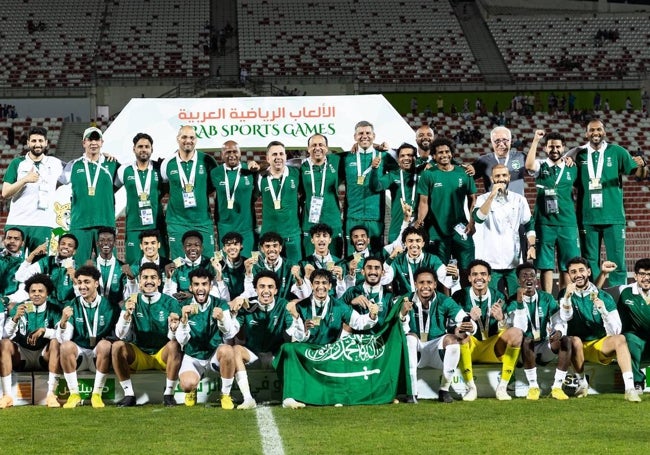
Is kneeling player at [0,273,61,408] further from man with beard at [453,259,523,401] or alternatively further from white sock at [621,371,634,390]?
white sock at [621,371,634,390]

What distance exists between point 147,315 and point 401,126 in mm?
6194

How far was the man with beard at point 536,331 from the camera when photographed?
8.36 metres

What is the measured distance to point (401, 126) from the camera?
45.5ft

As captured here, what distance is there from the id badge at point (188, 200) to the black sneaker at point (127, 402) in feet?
7.78

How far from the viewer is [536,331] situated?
8.55m

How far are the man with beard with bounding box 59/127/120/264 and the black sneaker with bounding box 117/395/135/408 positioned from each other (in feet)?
6.94

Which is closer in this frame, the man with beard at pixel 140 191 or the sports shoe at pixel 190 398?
the sports shoe at pixel 190 398

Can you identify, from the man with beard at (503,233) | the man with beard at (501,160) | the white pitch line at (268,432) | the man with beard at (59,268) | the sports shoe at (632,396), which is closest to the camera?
the white pitch line at (268,432)

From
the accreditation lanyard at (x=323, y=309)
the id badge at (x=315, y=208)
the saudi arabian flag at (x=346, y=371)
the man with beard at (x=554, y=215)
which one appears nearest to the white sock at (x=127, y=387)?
the saudi arabian flag at (x=346, y=371)

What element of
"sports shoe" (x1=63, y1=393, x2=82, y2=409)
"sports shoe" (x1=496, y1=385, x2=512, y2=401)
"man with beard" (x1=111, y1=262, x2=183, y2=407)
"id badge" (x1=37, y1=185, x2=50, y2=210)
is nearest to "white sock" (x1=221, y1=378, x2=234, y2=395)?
"man with beard" (x1=111, y1=262, x2=183, y2=407)

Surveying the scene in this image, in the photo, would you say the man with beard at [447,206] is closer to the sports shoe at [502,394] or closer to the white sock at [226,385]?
the sports shoe at [502,394]

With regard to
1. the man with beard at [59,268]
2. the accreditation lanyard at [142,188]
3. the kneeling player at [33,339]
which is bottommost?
the kneeling player at [33,339]

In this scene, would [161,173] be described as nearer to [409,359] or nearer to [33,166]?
[33,166]

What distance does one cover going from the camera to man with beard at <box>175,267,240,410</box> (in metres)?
8.17
